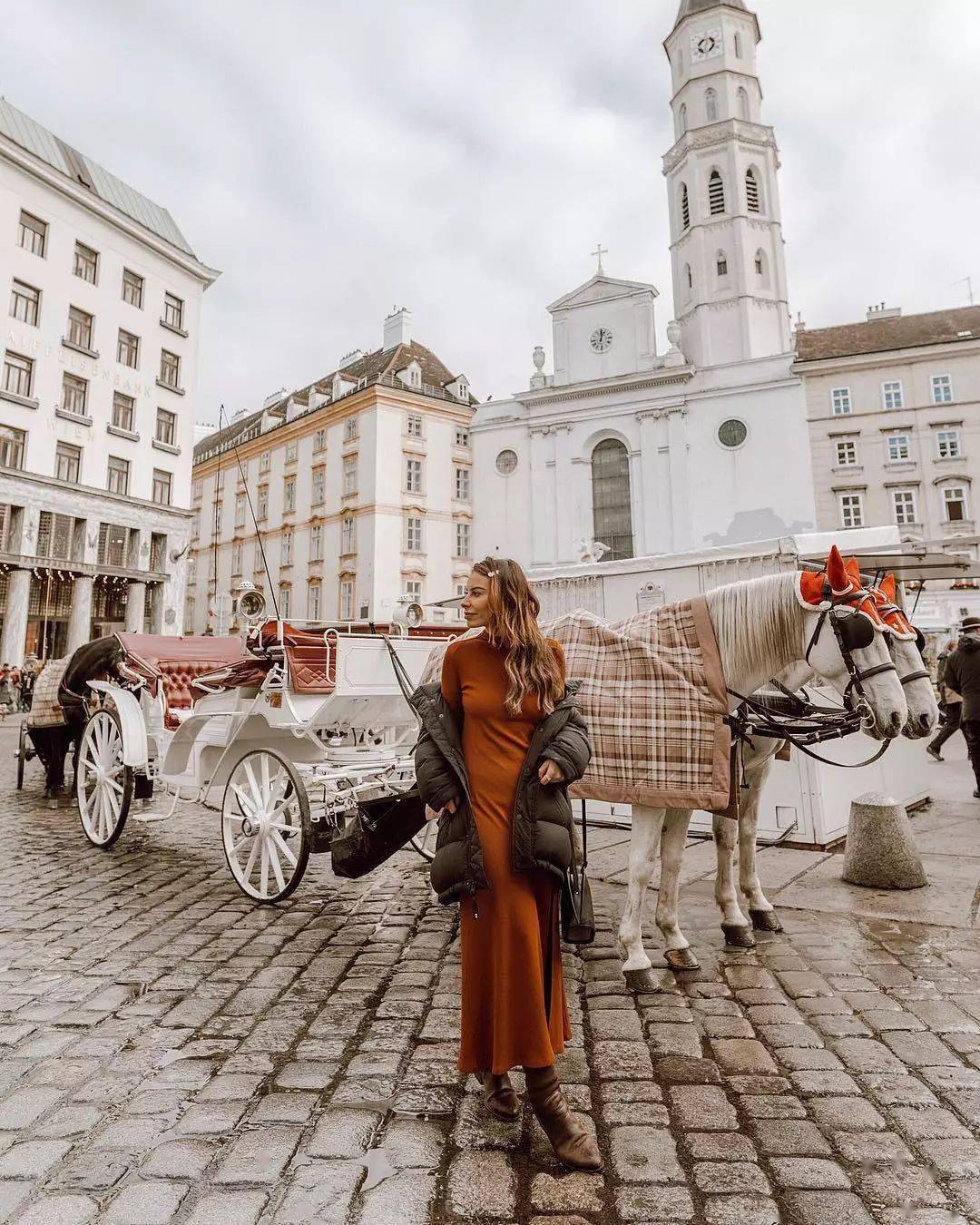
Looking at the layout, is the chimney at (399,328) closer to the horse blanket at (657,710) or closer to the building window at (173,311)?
the building window at (173,311)

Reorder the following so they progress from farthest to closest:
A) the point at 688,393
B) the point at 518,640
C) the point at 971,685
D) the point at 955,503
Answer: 1. the point at 688,393
2. the point at 955,503
3. the point at 971,685
4. the point at 518,640

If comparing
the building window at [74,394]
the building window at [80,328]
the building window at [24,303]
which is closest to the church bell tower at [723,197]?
the building window at [80,328]

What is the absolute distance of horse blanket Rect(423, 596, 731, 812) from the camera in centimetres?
334

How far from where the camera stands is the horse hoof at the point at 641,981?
130 inches

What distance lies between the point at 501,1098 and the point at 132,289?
106ft

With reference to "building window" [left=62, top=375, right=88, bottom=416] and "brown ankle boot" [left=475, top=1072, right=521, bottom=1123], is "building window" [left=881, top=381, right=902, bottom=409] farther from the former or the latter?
"brown ankle boot" [left=475, top=1072, right=521, bottom=1123]

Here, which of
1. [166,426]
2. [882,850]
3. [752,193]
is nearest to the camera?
[882,850]

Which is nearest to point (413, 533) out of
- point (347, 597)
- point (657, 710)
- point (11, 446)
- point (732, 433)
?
point (347, 597)

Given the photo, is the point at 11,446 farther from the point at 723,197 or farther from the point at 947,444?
the point at 947,444

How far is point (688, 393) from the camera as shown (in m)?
35.1

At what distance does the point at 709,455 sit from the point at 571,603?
971 inches

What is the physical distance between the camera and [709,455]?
34.4 meters

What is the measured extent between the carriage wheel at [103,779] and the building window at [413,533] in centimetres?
2990

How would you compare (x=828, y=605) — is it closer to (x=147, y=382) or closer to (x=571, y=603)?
(x=571, y=603)
